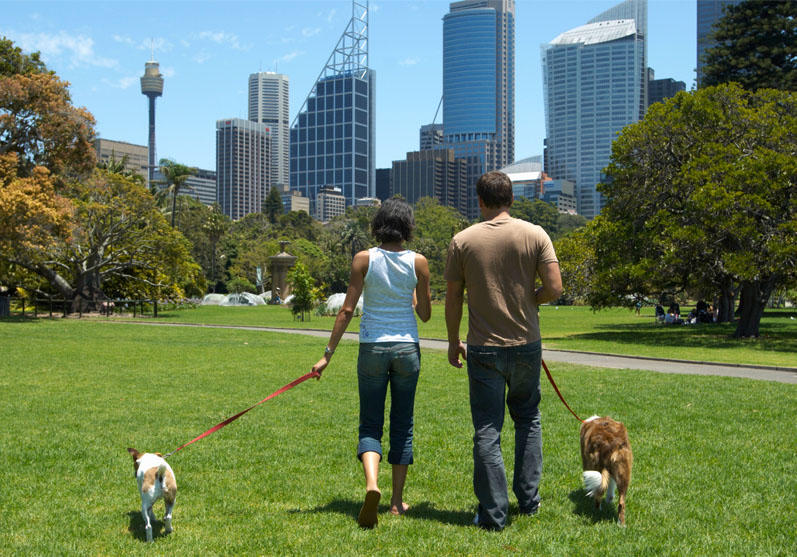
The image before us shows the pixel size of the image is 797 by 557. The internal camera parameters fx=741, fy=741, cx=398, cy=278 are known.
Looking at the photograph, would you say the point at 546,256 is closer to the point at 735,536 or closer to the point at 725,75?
the point at 735,536

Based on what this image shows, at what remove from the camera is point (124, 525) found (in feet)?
15.1

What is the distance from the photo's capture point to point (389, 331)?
15.1ft

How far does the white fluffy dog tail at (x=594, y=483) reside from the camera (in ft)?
14.6

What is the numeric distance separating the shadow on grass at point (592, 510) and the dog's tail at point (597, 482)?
9.0 inches

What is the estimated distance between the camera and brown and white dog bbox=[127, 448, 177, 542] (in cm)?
421

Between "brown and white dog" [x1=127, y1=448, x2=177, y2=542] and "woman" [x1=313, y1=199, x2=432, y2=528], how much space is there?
3.63 feet

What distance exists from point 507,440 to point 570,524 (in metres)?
2.47

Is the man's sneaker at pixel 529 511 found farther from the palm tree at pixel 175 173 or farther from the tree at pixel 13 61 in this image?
the palm tree at pixel 175 173

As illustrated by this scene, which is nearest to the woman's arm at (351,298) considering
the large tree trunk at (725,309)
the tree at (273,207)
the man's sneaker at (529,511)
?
the man's sneaker at (529,511)

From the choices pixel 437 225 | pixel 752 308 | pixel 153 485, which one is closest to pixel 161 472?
pixel 153 485

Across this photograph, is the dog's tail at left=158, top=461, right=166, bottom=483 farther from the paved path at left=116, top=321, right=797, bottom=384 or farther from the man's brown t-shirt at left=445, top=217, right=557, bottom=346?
the paved path at left=116, top=321, right=797, bottom=384

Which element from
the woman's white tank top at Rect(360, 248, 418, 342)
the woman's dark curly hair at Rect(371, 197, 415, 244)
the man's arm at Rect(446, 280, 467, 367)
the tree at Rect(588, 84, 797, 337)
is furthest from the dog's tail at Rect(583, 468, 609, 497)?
the tree at Rect(588, 84, 797, 337)

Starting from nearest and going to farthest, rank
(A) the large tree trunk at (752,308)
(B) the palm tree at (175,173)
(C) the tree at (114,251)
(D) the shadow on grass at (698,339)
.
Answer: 1. (D) the shadow on grass at (698,339)
2. (A) the large tree trunk at (752,308)
3. (C) the tree at (114,251)
4. (B) the palm tree at (175,173)

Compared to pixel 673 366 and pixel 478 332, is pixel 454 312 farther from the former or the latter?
pixel 673 366
